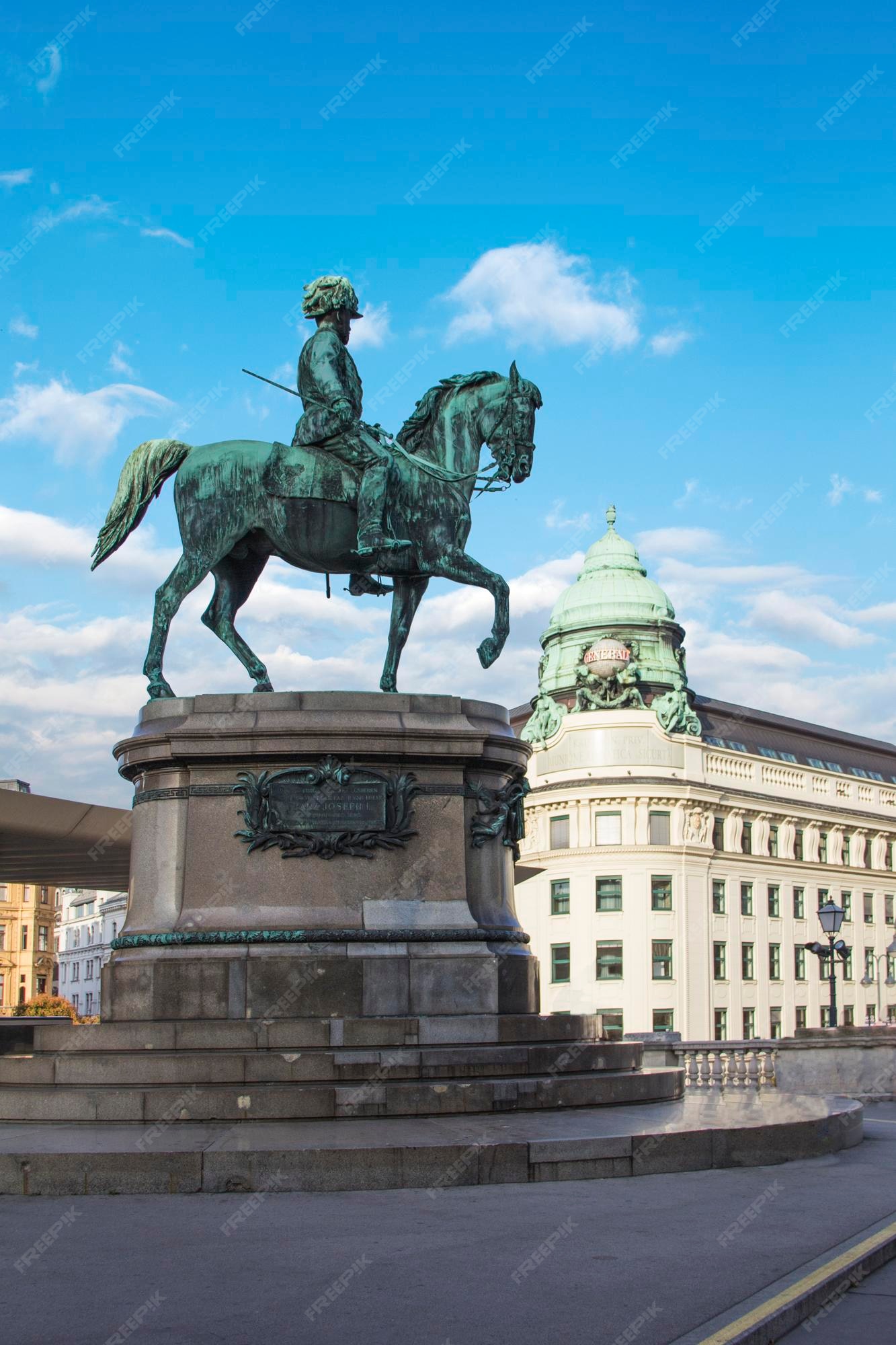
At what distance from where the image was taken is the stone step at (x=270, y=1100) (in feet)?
35.0

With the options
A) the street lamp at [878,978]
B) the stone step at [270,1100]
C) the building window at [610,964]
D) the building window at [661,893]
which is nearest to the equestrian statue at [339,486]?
the stone step at [270,1100]

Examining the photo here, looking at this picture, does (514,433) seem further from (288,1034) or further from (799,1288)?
(799,1288)

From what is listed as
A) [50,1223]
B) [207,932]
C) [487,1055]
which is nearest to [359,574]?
[207,932]

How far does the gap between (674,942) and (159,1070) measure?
6093 centimetres

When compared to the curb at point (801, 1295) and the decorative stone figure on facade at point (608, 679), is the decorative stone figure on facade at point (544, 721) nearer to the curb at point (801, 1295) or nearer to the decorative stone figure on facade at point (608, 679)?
the decorative stone figure on facade at point (608, 679)

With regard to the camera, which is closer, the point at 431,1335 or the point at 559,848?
the point at 431,1335

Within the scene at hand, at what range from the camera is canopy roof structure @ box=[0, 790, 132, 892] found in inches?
985

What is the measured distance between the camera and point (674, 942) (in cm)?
6994

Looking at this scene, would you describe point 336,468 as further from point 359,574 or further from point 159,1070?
point 159,1070

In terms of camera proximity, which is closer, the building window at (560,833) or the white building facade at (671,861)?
the white building facade at (671,861)

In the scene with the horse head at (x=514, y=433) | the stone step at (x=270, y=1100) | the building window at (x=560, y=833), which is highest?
the building window at (x=560, y=833)

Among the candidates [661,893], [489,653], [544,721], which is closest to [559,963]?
[661,893]

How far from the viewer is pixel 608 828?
234 feet

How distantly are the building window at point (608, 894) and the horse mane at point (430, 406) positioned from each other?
57.4 m
